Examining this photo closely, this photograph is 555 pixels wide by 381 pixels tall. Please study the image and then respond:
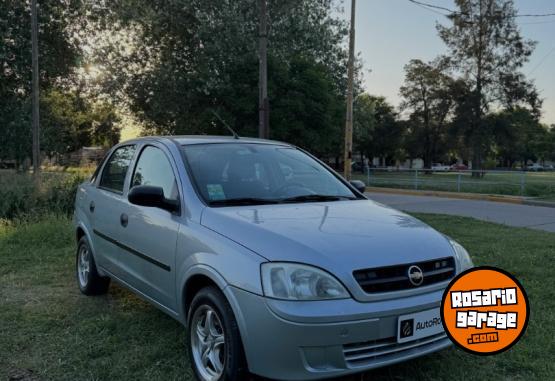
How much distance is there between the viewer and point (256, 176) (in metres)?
3.99

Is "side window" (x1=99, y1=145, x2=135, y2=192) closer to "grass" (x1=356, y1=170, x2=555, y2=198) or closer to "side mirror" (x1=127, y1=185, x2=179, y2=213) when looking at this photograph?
"side mirror" (x1=127, y1=185, x2=179, y2=213)

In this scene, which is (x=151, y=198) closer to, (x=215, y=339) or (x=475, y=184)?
(x=215, y=339)

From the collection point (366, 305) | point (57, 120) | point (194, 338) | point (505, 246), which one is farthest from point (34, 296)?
point (57, 120)

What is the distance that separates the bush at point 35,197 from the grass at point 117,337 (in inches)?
151

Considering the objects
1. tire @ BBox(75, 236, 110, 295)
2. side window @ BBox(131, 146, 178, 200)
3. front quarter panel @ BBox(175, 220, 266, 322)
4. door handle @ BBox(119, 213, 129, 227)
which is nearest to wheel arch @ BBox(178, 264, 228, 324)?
front quarter panel @ BBox(175, 220, 266, 322)

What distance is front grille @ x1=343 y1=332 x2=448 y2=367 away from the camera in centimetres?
271

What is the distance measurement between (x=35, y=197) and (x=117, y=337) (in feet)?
25.7

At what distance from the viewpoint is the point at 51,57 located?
22859 millimetres

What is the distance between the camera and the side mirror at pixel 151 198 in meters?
3.48

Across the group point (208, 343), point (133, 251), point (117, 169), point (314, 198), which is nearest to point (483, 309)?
point (314, 198)

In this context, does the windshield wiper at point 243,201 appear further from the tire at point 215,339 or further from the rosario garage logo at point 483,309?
the rosario garage logo at point 483,309

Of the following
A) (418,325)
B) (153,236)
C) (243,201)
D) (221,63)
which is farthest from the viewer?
(221,63)

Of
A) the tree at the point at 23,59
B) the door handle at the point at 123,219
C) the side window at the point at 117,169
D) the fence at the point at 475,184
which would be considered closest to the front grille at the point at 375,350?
the door handle at the point at 123,219

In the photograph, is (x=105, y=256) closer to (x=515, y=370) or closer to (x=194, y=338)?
(x=194, y=338)
